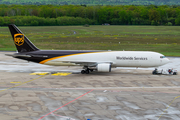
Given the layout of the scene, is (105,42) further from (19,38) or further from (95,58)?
(19,38)

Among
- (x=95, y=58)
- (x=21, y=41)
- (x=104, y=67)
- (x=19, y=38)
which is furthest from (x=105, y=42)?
(x=104, y=67)

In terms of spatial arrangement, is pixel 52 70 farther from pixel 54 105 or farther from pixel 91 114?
pixel 91 114

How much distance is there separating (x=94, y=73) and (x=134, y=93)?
14.8 meters

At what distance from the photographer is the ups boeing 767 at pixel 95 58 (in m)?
45.3

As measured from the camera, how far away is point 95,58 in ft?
150

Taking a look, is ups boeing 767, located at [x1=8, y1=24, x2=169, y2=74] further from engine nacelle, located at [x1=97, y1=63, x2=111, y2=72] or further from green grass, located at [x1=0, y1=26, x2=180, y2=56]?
green grass, located at [x1=0, y1=26, x2=180, y2=56]

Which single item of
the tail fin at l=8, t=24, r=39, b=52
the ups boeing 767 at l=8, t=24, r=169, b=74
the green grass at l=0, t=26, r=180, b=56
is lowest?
the green grass at l=0, t=26, r=180, b=56

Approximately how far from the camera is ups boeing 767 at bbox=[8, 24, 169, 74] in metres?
45.3

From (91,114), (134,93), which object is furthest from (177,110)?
(91,114)

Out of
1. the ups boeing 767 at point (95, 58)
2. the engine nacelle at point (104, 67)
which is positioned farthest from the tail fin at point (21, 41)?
the engine nacelle at point (104, 67)

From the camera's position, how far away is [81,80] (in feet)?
135

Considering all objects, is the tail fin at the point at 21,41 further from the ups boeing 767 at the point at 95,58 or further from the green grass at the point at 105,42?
the green grass at the point at 105,42

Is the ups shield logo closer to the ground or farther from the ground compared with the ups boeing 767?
farther from the ground

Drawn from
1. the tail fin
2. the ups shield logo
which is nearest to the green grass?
the tail fin
